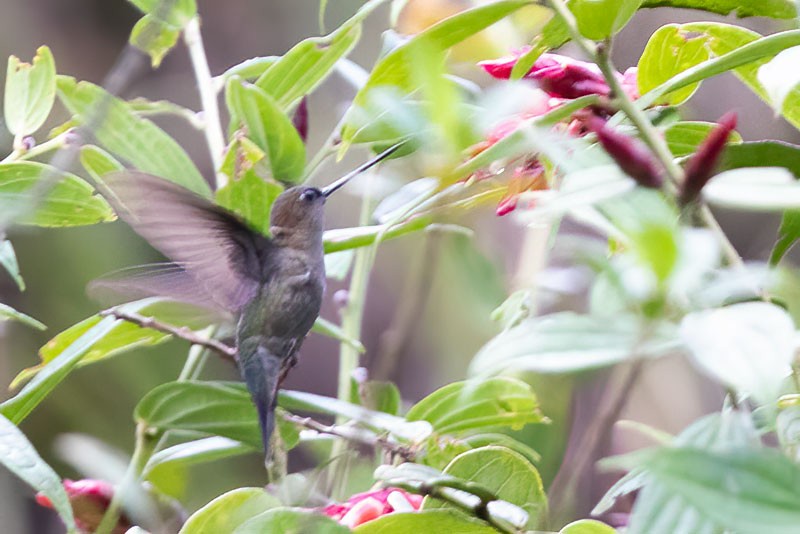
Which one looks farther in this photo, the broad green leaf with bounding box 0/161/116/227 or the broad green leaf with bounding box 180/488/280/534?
the broad green leaf with bounding box 0/161/116/227

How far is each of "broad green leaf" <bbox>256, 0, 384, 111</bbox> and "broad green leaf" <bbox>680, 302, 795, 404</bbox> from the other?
0.43 metres

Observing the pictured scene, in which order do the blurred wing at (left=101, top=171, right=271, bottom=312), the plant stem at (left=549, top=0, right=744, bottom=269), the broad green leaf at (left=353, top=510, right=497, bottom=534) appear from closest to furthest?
the plant stem at (left=549, top=0, right=744, bottom=269) < the broad green leaf at (left=353, top=510, right=497, bottom=534) < the blurred wing at (left=101, top=171, right=271, bottom=312)

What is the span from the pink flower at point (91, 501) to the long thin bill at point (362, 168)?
0.95 feet

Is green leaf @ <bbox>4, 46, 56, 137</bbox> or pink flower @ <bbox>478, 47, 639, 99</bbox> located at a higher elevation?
green leaf @ <bbox>4, 46, 56, 137</bbox>

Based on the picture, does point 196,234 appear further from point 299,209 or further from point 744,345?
point 744,345

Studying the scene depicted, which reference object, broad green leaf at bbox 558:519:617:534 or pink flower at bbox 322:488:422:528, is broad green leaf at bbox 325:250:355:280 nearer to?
pink flower at bbox 322:488:422:528

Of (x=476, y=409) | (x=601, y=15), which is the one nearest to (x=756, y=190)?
(x=601, y=15)

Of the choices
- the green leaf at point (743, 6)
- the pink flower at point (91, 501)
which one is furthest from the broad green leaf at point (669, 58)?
the pink flower at point (91, 501)

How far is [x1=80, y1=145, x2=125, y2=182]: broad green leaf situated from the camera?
2.28 ft

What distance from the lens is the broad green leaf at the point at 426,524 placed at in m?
0.47

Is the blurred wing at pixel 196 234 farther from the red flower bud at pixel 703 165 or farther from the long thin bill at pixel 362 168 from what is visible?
the red flower bud at pixel 703 165

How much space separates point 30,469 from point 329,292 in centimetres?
137

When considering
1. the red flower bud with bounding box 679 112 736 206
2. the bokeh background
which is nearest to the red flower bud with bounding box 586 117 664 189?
the red flower bud with bounding box 679 112 736 206

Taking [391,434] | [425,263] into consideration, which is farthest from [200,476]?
[425,263]
